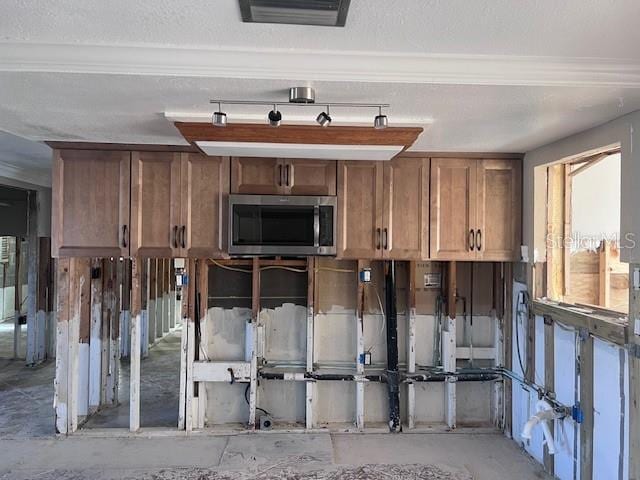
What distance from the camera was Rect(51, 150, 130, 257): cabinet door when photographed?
290 cm

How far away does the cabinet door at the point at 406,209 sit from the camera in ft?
9.95

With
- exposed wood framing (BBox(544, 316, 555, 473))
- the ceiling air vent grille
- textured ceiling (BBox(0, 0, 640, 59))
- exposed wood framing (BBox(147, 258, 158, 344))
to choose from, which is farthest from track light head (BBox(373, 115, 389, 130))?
the ceiling air vent grille

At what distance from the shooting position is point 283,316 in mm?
3408

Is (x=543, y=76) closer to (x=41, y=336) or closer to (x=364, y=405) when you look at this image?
(x=364, y=405)

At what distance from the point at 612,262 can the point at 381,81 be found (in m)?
1.81

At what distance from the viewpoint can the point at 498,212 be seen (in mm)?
3092

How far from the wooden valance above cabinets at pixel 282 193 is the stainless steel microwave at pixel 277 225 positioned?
107mm

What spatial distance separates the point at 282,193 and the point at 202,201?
0.56 meters

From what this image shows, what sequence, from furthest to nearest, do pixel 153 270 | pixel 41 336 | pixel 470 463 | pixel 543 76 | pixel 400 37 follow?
pixel 153 270 < pixel 41 336 < pixel 470 463 < pixel 543 76 < pixel 400 37

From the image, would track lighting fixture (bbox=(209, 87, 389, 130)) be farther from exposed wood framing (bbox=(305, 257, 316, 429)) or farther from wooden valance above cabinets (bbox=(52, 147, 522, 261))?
exposed wood framing (bbox=(305, 257, 316, 429))

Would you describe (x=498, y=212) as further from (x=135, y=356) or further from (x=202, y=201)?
(x=135, y=356)

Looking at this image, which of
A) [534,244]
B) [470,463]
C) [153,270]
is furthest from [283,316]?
[153,270]

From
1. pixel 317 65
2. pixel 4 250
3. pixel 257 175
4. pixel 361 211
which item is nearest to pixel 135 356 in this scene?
pixel 257 175

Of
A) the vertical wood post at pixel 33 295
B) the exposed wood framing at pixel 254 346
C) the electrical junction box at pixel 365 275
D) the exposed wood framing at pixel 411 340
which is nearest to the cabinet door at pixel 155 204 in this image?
the exposed wood framing at pixel 254 346
